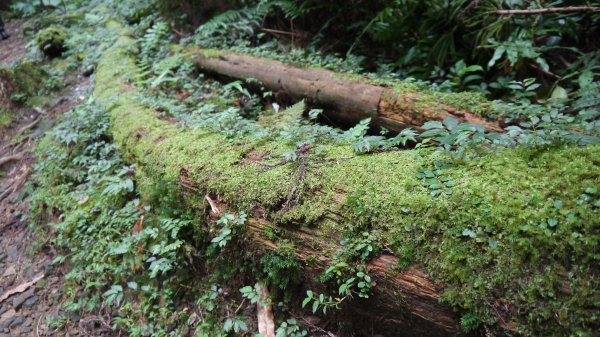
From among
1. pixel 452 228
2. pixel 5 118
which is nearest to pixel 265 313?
pixel 452 228

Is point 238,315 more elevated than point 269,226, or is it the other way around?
point 269,226

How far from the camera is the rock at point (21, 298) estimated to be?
3992mm

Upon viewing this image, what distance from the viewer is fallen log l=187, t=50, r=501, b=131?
3850mm

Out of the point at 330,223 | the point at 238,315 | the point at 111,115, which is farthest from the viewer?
the point at 111,115

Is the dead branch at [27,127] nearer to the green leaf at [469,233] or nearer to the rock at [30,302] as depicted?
the rock at [30,302]

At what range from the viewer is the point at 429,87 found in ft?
14.3

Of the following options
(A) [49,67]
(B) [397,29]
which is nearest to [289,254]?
(B) [397,29]

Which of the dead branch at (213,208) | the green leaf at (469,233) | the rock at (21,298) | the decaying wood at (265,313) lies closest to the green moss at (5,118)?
the rock at (21,298)

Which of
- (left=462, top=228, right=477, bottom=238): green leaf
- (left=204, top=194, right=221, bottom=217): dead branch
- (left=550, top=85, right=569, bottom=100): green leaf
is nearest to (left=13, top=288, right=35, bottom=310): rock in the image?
(left=204, top=194, right=221, bottom=217): dead branch

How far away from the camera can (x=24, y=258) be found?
14.8 feet

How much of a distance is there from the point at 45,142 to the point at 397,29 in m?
5.15

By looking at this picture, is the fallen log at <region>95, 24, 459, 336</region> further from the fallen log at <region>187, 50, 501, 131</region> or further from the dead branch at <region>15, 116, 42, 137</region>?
the dead branch at <region>15, 116, 42, 137</region>

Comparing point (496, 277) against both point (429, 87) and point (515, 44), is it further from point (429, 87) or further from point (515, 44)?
point (515, 44)

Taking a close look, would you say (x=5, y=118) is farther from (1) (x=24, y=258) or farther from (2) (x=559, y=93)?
(2) (x=559, y=93)
